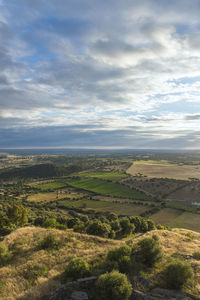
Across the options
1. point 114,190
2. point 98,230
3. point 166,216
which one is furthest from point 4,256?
point 114,190

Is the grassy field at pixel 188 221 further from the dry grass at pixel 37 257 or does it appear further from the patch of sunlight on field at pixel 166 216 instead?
the dry grass at pixel 37 257

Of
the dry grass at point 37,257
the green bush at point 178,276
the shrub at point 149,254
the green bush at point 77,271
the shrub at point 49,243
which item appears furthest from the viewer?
the shrub at point 49,243

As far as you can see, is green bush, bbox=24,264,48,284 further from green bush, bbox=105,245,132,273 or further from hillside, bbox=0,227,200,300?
green bush, bbox=105,245,132,273

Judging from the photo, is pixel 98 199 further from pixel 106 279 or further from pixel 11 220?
pixel 106 279

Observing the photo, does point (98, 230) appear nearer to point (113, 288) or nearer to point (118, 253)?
point (118, 253)

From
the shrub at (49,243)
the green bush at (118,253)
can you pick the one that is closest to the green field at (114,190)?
the shrub at (49,243)
